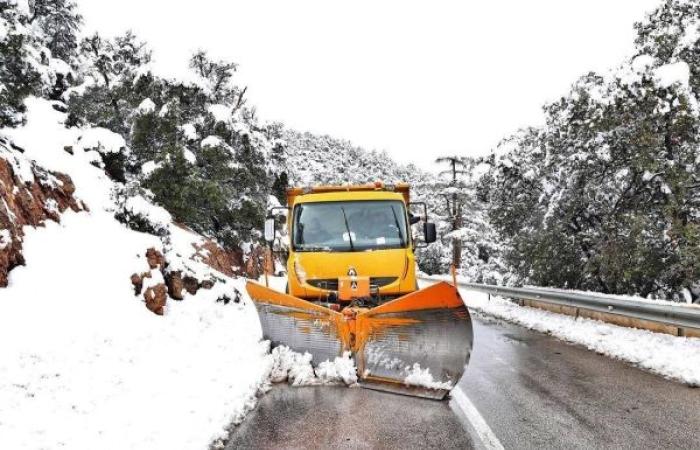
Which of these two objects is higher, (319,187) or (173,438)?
(319,187)

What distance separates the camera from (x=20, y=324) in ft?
21.1

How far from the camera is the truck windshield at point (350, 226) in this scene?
8227 mm

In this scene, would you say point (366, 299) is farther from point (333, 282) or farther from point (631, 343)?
point (631, 343)

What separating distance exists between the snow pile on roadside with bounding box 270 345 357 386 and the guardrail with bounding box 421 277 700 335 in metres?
4.95

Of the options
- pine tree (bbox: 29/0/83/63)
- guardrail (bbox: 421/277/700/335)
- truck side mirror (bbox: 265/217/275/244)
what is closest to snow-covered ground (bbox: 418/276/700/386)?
guardrail (bbox: 421/277/700/335)

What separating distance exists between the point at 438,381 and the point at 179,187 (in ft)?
42.0

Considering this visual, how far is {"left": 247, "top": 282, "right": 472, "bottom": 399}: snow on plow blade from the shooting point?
18.6ft

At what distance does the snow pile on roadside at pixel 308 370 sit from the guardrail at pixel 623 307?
495 centimetres

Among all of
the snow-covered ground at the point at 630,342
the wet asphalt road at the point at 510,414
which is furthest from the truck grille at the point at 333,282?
the snow-covered ground at the point at 630,342

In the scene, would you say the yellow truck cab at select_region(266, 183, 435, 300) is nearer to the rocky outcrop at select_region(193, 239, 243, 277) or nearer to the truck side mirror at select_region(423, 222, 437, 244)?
the truck side mirror at select_region(423, 222, 437, 244)

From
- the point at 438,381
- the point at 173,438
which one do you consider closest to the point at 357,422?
the point at 438,381

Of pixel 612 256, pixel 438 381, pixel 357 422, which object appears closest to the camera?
pixel 357 422

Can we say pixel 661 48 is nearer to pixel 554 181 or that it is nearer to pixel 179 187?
pixel 554 181

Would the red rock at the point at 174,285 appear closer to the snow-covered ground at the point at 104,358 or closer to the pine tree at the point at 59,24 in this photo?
the snow-covered ground at the point at 104,358
